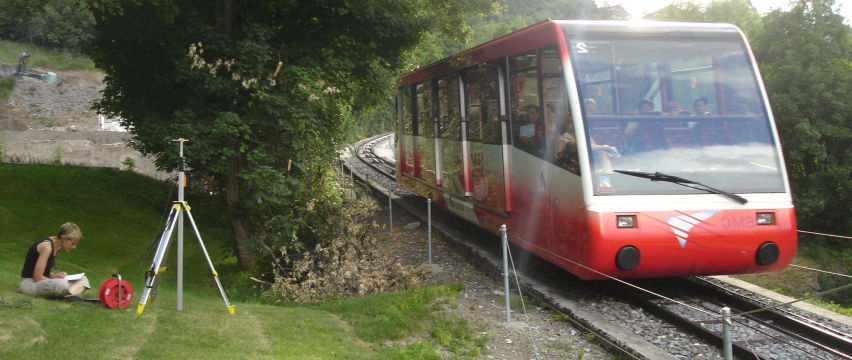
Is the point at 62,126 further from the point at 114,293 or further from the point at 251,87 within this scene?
the point at 114,293

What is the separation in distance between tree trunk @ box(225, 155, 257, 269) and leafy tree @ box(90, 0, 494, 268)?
20 mm

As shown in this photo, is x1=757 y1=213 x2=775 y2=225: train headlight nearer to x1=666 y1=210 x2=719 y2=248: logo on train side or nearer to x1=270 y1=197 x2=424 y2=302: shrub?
x1=666 y1=210 x2=719 y2=248: logo on train side

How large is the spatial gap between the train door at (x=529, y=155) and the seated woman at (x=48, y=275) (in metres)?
5.46

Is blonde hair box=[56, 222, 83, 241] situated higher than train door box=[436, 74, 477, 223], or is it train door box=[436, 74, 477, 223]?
train door box=[436, 74, 477, 223]

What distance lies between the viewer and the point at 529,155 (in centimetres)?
930

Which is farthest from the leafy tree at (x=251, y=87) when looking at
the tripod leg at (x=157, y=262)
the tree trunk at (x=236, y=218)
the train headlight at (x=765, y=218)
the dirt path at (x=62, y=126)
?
the dirt path at (x=62, y=126)

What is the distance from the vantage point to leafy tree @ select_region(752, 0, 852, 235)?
29969 mm

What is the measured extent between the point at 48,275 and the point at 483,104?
6497 millimetres

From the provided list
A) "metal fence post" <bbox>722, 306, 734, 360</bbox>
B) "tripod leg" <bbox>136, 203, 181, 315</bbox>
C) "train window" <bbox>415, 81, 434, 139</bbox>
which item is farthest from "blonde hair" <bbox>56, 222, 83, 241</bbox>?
"train window" <bbox>415, 81, 434, 139</bbox>

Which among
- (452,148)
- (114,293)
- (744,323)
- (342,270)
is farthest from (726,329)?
(452,148)

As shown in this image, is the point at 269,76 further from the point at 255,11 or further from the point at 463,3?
the point at 463,3

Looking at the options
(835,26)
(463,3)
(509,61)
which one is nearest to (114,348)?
(509,61)

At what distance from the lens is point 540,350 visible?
22.6 ft

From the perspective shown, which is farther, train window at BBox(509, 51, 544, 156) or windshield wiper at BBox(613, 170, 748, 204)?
train window at BBox(509, 51, 544, 156)
